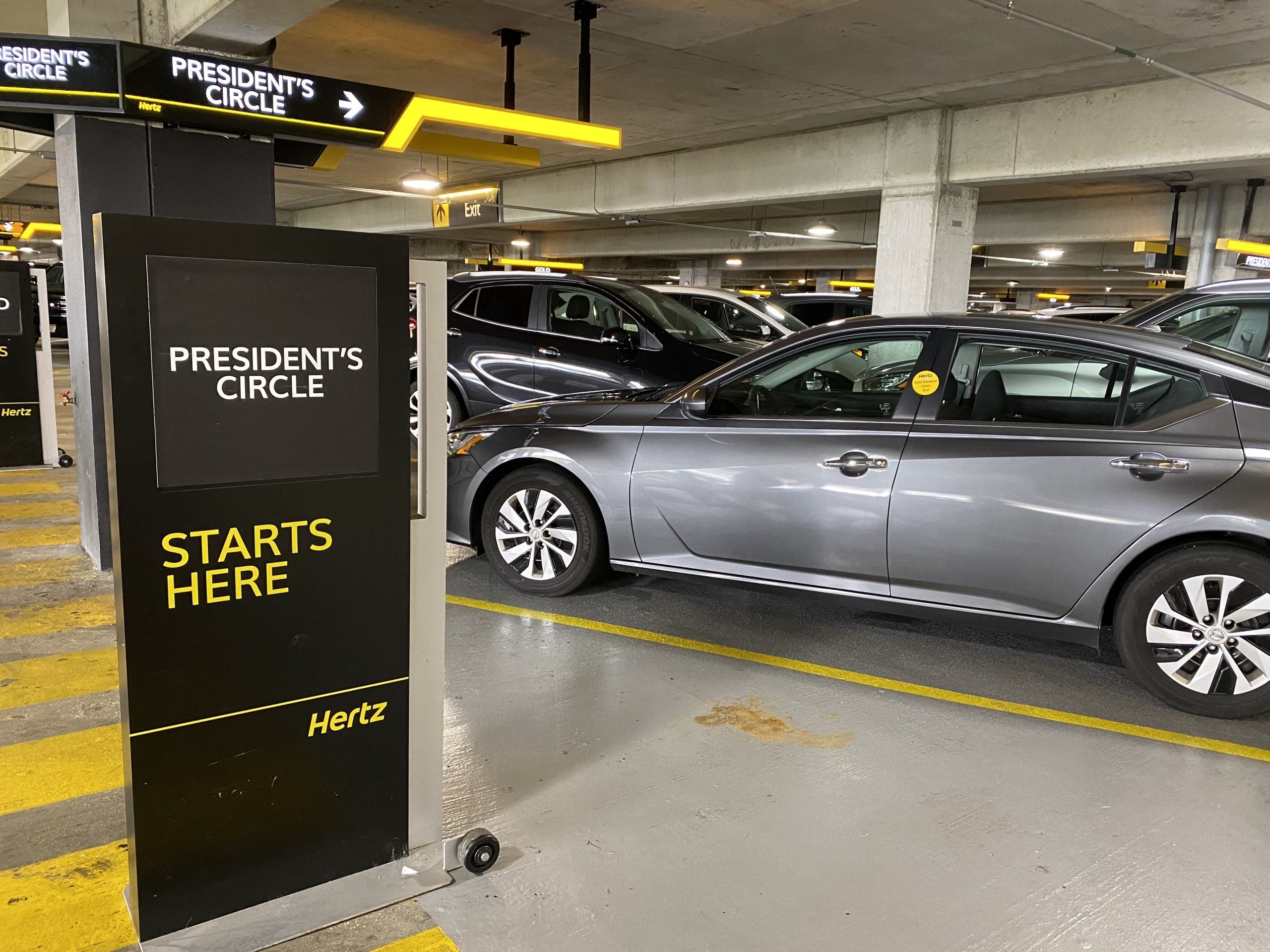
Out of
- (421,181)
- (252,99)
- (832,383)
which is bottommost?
(832,383)

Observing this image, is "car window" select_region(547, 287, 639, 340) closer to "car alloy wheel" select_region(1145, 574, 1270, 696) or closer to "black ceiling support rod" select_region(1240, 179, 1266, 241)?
"car alloy wheel" select_region(1145, 574, 1270, 696)

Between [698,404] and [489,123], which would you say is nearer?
[698,404]

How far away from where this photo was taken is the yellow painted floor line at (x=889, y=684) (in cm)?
356

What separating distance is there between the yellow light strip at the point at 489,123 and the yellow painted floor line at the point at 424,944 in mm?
5324

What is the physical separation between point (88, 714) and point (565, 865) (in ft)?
6.79

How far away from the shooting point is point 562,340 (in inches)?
346

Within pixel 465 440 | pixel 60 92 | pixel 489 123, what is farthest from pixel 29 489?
pixel 489 123

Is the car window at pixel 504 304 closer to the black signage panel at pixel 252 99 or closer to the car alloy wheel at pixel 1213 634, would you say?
the black signage panel at pixel 252 99

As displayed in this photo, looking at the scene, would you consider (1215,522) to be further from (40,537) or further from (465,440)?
(40,537)

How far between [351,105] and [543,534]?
314 cm

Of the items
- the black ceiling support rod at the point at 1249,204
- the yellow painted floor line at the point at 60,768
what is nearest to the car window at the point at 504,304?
the yellow painted floor line at the point at 60,768

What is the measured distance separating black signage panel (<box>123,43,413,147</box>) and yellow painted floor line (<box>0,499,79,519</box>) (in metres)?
3.09

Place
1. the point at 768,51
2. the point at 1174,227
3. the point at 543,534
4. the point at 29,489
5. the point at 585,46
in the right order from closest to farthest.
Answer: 1. the point at 543,534
2. the point at 29,489
3. the point at 585,46
4. the point at 768,51
5. the point at 1174,227

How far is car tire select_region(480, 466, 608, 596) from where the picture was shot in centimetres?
483
